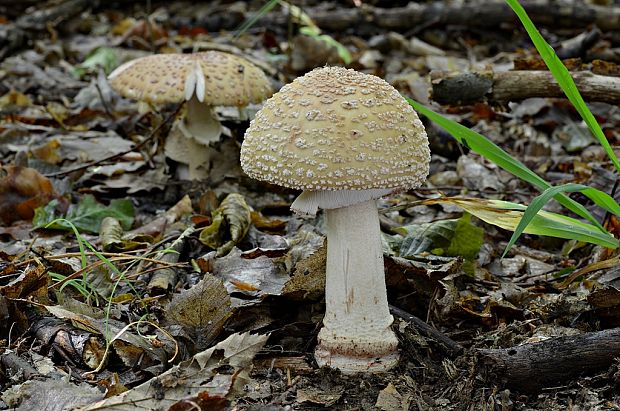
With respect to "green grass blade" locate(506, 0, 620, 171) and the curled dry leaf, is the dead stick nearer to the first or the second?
"green grass blade" locate(506, 0, 620, 171)

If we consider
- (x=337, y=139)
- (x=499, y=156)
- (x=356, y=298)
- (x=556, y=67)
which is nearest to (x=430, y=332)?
(x=356, y=298)

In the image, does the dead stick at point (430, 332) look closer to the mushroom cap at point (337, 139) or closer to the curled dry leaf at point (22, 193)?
the mushroom cap at point (337, 139)

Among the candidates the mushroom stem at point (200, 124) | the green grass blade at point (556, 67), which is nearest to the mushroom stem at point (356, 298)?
the green grass blade at point (556, 67)

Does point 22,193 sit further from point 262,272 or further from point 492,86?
point 492,86

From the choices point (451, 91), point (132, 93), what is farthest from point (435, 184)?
point (132, 93)

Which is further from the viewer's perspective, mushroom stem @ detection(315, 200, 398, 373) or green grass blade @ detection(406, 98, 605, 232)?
green grass blade @ detection(406, 98, 605, 232)

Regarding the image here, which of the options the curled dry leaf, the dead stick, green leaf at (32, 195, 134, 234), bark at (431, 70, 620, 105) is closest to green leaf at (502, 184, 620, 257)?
the dead stick

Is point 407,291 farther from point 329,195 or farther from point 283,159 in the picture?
point 283,159
